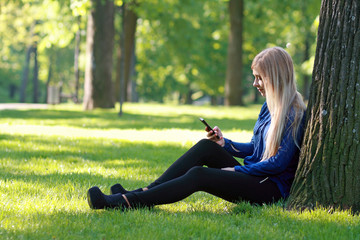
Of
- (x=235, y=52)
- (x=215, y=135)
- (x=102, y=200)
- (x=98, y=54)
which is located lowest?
(x=102, y=200)

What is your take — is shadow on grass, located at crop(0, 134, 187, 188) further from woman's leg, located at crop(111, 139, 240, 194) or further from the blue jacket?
the blue jacket

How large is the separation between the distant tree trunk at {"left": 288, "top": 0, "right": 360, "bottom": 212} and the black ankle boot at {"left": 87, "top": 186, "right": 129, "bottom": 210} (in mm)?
1438

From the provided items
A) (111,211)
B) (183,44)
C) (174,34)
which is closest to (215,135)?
(111,211)

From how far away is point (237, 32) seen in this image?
2127 cm

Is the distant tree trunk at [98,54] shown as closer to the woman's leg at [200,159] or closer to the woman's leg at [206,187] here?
the woman's leg at [200,159]

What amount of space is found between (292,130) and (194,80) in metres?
38.2

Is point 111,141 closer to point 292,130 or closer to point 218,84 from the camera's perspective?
point 292,130

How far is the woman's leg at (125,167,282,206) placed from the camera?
147 inches

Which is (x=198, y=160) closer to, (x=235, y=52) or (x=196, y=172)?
(x=196, y=172)

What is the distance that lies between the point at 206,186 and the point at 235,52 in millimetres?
18210

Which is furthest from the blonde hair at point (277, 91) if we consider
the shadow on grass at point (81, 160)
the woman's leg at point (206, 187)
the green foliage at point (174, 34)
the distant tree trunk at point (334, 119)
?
the green foliage at point (174, 34)

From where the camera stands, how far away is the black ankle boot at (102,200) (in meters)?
3.73

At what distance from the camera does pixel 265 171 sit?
150 inches

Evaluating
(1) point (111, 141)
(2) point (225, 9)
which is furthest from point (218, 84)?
(1) point (111, 141)
